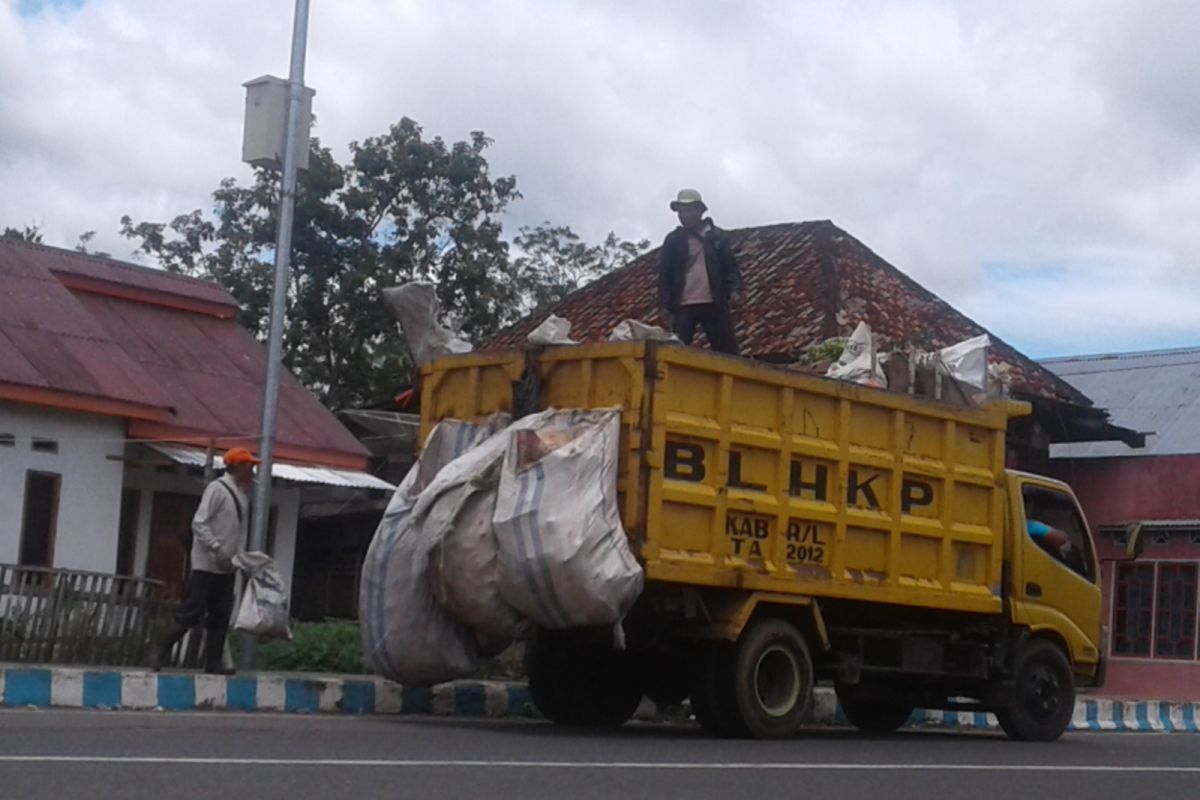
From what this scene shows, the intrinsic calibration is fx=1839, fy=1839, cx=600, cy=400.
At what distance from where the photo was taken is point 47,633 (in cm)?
1346

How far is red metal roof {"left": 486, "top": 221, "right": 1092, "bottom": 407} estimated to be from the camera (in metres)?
23.9

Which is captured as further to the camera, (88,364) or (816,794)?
(88,364)

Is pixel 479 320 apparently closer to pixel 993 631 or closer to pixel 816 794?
pixel 993 631

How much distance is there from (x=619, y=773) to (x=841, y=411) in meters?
4.15

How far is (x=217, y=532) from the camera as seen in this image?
41.2 feet

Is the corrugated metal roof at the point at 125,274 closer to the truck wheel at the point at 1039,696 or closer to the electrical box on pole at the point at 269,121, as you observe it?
the electrical box on pole at the point at 269,121

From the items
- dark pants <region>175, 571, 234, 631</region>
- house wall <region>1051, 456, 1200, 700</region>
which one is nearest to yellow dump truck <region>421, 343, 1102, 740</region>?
dark pants <region>175, 571, 234, 631</region>

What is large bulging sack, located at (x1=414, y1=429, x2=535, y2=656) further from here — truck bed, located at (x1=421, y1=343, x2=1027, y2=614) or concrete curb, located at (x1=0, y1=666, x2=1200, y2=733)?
concrete curb, located at (x1=0, y1=666, x2=1200, y2=733)

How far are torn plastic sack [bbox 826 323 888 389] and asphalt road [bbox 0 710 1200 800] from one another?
248 centimetres

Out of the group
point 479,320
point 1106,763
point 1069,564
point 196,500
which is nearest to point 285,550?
point 196,500

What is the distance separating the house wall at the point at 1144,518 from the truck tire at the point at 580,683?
14.3 meters

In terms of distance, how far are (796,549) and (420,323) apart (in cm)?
302

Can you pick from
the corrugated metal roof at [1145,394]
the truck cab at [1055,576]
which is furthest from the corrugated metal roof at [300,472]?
the corrugated metal roof at [1145,394]

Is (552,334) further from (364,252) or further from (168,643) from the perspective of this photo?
(364,252)
